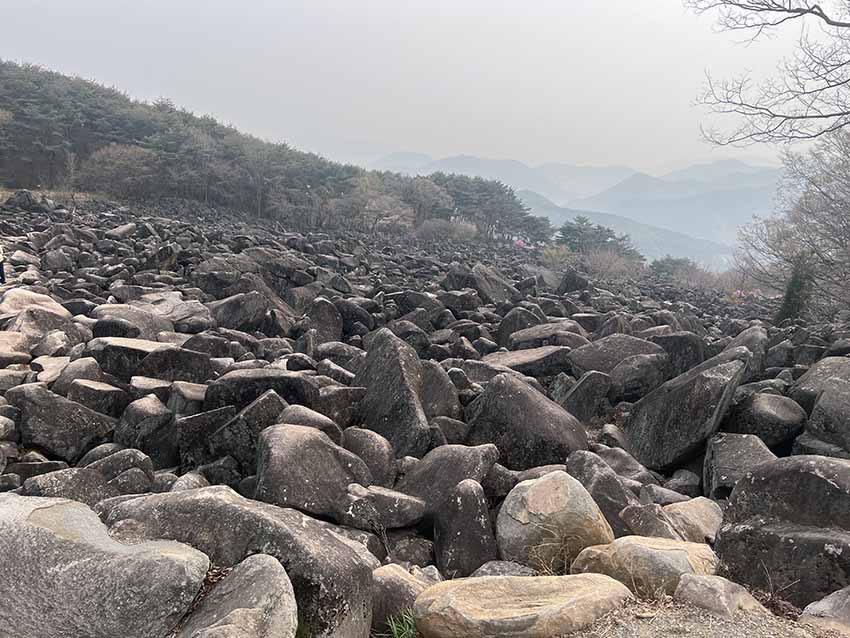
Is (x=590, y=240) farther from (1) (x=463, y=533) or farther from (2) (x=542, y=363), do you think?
(1) (x=463, y=533)

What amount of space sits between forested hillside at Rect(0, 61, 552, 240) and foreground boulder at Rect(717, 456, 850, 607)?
3713 cm

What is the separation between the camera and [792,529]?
3.56 m

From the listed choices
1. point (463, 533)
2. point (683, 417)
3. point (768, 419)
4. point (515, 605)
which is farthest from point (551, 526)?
point (768, 419)

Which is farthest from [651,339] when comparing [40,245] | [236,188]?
[236,188]

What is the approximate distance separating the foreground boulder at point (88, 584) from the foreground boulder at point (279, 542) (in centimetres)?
22

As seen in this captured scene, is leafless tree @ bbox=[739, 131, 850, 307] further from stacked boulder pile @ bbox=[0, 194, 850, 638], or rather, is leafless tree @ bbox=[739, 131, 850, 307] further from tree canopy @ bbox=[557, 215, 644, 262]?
tree canopy @ bbox=[557, 215, 644, 262]

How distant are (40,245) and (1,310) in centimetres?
857

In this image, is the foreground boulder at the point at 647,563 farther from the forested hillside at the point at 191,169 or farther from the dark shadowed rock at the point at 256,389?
the forested hillside at the point at 191,169

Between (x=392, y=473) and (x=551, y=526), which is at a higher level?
(x=551, y=526)

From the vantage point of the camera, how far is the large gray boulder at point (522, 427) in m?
5.67

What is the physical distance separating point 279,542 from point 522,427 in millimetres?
3181

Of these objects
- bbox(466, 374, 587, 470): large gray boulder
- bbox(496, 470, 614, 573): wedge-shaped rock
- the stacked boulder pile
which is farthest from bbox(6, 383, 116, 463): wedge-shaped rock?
bbox(496, 470, 614, 573): wedge-shaped rock

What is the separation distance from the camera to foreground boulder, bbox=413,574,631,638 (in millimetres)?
2725

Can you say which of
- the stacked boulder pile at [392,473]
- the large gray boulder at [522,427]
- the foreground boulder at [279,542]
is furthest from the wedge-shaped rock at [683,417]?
the foreground boulder at [279,542]
